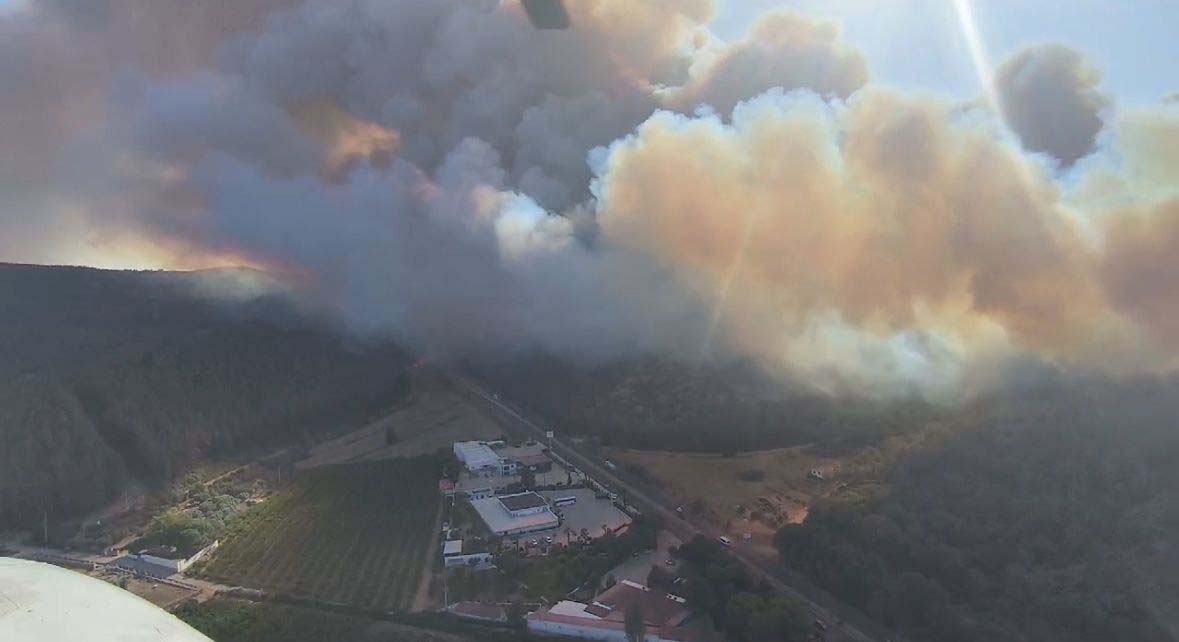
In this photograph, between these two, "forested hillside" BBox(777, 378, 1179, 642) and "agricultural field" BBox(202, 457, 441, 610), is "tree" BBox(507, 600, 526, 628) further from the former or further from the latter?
"forested hillside" BBox(777, 378, 1179, 642)

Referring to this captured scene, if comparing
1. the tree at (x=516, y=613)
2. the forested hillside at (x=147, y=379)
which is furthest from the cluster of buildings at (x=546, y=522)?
the forested hillside at (x=147, y=379)

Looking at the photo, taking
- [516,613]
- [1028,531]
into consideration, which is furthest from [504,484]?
[1028,531]

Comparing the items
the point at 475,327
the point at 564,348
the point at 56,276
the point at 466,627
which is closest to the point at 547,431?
the point at 564,348

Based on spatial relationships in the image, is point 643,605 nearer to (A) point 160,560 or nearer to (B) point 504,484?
(B) point 504,484

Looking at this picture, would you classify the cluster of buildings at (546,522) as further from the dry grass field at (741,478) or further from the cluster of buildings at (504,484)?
the dry grass field at (741,478)

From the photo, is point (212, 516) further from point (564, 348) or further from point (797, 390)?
point (797, 390)
